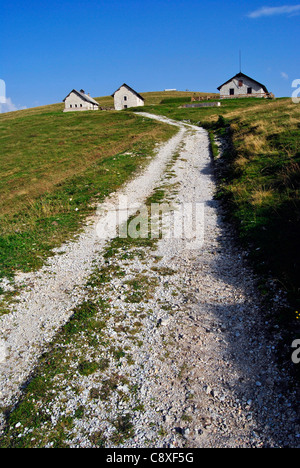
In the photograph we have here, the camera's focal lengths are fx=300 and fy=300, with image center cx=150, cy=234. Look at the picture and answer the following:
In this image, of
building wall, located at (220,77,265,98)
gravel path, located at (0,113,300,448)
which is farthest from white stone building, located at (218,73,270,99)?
gravel path, located at (0,113,300,448)

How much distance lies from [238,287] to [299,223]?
10.4 feet

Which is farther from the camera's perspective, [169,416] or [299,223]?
[299,223]

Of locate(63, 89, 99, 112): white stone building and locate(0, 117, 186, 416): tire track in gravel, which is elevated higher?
locate(63, 89, 99, 112): white stone building

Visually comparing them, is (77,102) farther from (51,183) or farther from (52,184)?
(52,184)

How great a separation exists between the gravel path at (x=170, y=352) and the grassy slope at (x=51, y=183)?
188cm

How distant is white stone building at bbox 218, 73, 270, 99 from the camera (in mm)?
79438

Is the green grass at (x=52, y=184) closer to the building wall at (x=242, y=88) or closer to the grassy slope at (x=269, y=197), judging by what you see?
the grassy slope at (x=269, y=197)

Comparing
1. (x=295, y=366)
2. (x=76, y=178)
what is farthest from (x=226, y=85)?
(x=295, y=366)

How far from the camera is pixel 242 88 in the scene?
265 ft

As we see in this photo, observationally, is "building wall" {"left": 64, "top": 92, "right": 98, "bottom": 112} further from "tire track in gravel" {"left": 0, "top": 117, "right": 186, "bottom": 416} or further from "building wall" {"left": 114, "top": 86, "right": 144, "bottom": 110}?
"tire track in gravel" {"left": 0, "top": 117, "right": 186, "bottom": 416}

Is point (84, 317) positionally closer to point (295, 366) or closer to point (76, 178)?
point (295, 366)

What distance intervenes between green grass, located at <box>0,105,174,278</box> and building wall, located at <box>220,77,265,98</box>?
5019cm

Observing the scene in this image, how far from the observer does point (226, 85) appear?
8175cm

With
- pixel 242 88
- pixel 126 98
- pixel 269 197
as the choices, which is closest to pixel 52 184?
pixel 269 197
